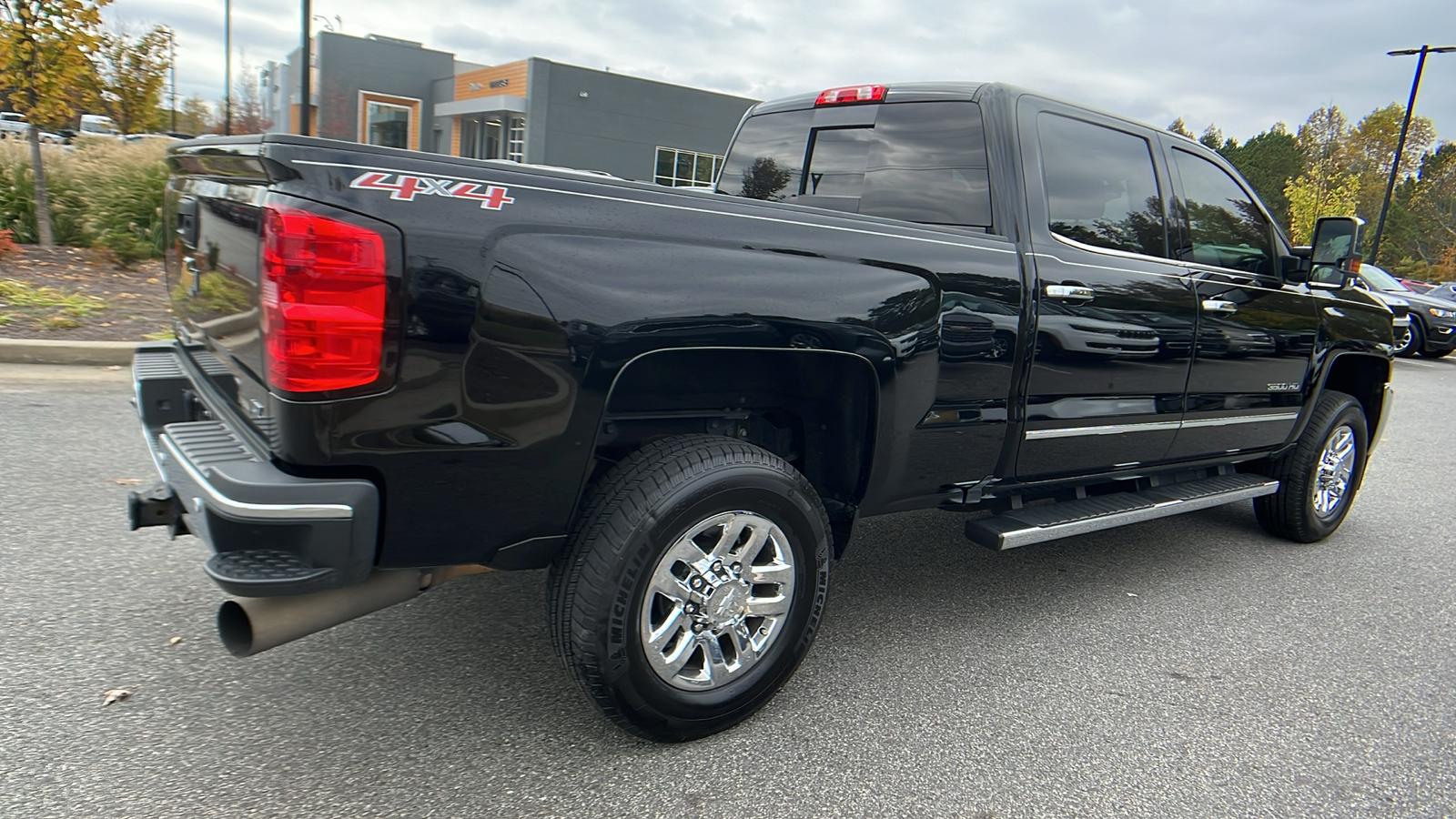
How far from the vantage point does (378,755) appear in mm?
2502

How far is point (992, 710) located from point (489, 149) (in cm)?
3886

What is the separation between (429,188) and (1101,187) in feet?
9.15

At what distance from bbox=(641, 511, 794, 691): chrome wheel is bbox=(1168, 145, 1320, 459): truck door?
235 cm

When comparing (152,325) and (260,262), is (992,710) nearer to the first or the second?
(260,262)

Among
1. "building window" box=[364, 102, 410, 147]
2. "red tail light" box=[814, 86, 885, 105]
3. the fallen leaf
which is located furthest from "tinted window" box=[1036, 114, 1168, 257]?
"building window" box=[364, 102, 410, 147]

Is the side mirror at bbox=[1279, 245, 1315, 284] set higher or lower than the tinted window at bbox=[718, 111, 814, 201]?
lower

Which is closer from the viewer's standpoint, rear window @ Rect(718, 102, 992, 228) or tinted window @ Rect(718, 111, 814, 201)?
rear window @ Rect(718, 102, 992, 228)

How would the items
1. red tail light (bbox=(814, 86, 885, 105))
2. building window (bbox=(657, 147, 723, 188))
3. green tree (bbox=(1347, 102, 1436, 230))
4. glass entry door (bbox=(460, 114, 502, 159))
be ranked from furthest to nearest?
green tree (bbox=(1347, 102, 1436, 230)), glass entry door (bbox=(460, 114, 502, 159)), building window (bbox=(657, 147, 723, 188)), red tail light (bbox=(814, 86, 885, 105))

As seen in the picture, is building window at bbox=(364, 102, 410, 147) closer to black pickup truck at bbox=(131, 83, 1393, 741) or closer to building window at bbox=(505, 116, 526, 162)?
building window at bbox=(505, 116, 526, 162)

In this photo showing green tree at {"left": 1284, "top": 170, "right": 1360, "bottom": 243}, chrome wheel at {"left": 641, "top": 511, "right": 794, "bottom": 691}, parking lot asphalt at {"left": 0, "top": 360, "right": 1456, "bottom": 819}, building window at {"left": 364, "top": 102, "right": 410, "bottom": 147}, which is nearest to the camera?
parking lot asphalt at {"left": 0, "top": 360, "right": 1456, "bottom": 819}

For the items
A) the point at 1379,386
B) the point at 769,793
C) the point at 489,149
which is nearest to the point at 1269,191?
the point at 489,149

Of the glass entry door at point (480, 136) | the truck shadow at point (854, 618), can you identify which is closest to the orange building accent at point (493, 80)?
the glass entry door at point (480, 136)

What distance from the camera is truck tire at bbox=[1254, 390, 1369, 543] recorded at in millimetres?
4988

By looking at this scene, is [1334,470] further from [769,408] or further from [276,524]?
[276,524]
